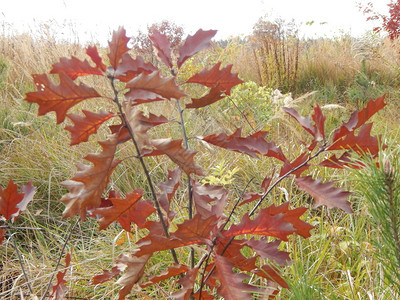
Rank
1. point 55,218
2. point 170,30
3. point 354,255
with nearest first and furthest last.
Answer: point 354,255, point 55,218, point 170,30

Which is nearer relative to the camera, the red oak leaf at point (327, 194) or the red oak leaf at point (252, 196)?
the red oak leaf at point (327, 194)

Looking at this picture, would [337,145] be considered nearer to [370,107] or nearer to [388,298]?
[370,107]

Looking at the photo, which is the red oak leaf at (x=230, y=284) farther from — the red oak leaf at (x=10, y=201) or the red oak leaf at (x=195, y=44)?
the red oak leaf at (x=10, y=201)

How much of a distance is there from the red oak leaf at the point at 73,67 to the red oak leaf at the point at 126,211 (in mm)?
274

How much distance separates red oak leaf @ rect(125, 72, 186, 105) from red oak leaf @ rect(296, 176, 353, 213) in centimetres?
43

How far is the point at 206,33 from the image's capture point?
0.93 metres

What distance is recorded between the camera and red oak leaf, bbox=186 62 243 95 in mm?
892

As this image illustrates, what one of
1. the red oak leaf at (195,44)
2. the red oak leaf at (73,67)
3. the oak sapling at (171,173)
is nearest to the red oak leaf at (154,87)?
the oak sapling at (171,173)

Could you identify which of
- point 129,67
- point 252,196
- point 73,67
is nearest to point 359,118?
point 252,196

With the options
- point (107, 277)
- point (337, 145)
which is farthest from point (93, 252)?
point (337, 145)

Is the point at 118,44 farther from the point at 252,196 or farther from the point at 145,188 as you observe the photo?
the point at 145,188

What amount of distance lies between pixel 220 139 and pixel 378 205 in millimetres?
394

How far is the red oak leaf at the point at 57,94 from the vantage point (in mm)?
697

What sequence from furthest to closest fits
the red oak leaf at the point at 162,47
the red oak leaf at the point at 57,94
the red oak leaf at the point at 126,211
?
1. the red oak leaf at the point at 162,47
2. the red oak leaf at the point at 126,211
3. the red oak leaf at the point at 57,94
